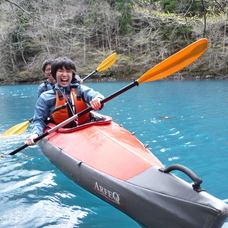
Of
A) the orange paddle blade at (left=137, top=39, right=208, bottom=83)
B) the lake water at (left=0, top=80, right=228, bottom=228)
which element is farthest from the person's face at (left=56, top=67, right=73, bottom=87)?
the lake water at (left=0, top=80, right=228, bottom=228)

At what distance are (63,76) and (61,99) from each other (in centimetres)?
27

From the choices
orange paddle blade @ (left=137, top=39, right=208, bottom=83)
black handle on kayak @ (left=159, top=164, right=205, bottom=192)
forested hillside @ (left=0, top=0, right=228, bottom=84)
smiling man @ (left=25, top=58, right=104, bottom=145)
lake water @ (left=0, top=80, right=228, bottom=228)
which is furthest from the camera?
forested hillside @ (left=0, top=0, right=228, bottom=84)

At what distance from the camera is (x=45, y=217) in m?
2.08

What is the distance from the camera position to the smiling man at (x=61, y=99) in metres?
3.01

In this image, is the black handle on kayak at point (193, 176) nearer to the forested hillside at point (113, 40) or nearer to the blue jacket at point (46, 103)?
the blue jacket at point (46, 103)

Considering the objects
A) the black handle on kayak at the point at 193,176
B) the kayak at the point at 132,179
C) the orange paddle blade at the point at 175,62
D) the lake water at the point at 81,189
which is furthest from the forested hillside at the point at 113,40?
the black handle on kayak at the point at 193,176

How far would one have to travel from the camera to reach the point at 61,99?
3049 millimetres

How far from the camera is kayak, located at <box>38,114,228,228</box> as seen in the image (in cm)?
143

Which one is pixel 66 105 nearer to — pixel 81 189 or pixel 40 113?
pixel 40 113

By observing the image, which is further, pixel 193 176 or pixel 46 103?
pixel 46 103

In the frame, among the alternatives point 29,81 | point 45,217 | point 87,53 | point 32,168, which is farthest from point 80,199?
point 29,81

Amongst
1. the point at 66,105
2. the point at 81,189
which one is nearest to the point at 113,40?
the point at 66,105

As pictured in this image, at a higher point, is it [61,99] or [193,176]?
[61,99]

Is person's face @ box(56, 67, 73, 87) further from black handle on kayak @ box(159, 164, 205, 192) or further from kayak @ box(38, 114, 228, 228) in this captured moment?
black handle on kayak @ box(159, 164, 205, 192)
